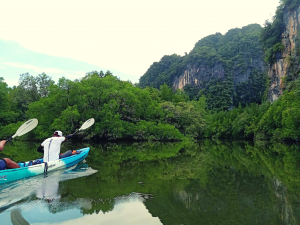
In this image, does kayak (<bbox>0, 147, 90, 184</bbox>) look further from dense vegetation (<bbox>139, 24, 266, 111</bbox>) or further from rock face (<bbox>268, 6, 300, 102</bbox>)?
dense vegetation (<bbox>139, 24, 266, 111</bbox>)

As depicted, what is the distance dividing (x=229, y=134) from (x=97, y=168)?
37801mm

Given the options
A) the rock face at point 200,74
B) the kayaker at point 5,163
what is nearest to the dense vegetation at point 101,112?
the kayaker at point 5,163

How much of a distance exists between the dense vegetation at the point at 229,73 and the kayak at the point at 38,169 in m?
71.6

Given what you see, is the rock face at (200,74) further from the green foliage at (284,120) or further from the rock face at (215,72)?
the green foliage at (284,120)

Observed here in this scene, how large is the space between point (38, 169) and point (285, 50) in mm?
41756

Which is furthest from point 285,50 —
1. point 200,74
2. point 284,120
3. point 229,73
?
point 200,74

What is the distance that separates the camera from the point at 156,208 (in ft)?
17.7

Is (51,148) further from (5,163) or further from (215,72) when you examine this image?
(215,72)

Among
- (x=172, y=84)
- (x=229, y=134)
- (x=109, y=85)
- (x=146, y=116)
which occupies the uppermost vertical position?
(x=172, y=84)

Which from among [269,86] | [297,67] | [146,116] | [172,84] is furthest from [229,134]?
[172,84]

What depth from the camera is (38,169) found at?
29.1 feet

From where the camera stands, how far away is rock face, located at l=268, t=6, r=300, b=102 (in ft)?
126

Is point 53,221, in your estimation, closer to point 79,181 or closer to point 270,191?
point 79,181

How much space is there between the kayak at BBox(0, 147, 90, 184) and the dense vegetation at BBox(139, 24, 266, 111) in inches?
2818
